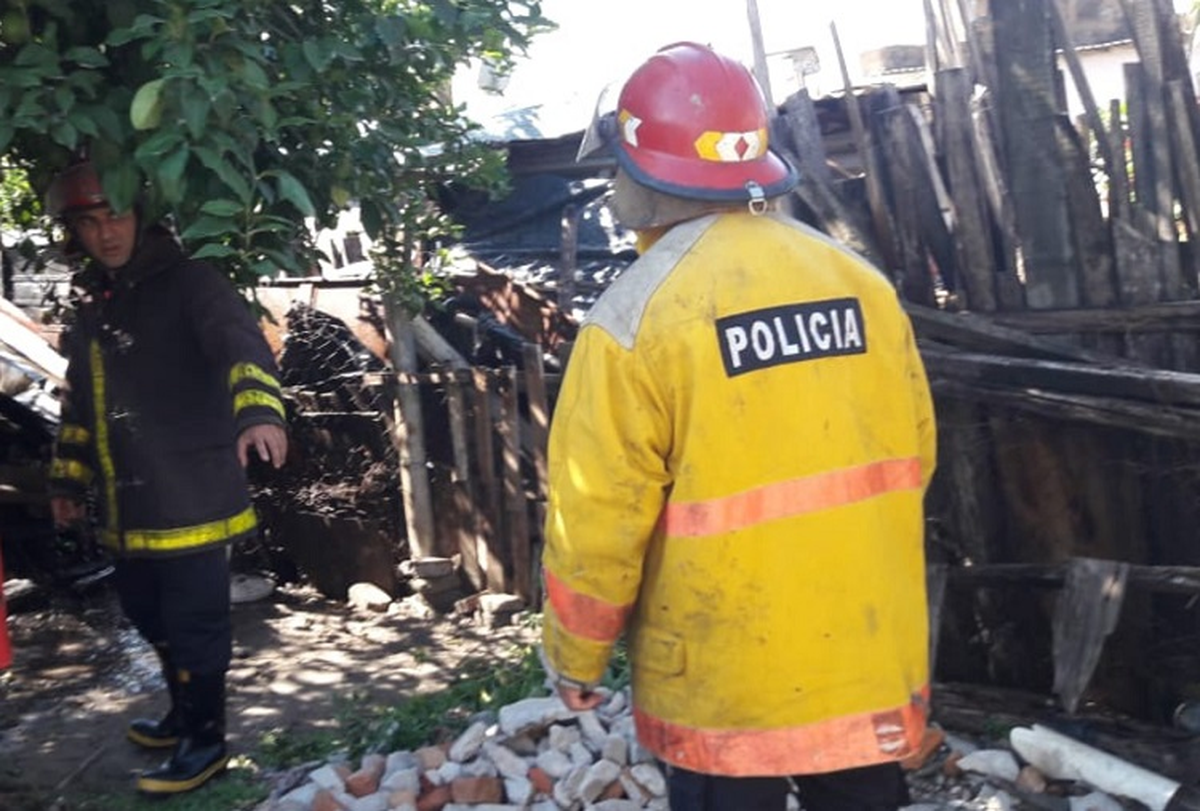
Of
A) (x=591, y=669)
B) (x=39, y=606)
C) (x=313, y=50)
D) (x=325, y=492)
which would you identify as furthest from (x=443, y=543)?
(x=591, y=669)

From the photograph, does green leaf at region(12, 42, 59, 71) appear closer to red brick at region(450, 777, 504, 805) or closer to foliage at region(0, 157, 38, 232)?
foliage at region(0, 157, 38, 232)

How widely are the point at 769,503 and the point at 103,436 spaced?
2679 millimetres

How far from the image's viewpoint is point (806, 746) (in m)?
2.41

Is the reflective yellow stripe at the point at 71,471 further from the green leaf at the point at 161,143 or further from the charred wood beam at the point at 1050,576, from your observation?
the charred wood beam at the point at 1050,576

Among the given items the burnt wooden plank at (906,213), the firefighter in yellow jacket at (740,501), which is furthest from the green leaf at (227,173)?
the burnt wooden plank at (906,213)

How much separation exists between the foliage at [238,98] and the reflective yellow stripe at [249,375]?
1.02ft

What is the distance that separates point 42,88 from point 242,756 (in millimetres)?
2461

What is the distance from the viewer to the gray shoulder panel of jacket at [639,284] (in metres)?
2.42

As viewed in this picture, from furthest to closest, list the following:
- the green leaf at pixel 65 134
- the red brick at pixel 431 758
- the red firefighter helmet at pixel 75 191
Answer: the red brick at pixel 431 758, the red firefighter helmet at pixel 75 191, the green leaf at pixel 65 134

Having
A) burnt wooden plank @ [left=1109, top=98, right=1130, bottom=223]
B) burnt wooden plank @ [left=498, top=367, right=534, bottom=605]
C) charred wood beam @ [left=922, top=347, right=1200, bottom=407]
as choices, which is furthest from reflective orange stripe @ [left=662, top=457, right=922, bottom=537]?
burnt wooden plank @ [left=498, top=367, right=534, bottom=605]

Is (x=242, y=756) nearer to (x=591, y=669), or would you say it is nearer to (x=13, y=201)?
(x=13, y=201)

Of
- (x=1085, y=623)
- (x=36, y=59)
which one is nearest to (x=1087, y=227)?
(x=1085, y=623)

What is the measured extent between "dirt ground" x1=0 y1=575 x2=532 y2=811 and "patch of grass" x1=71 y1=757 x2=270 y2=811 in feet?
0.17

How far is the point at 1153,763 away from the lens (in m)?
3.92
